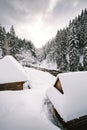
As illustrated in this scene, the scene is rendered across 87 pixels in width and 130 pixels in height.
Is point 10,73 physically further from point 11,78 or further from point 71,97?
point 71,97

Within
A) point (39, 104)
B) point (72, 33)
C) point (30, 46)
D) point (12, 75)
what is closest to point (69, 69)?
point (72, 33)

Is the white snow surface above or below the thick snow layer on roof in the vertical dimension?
below

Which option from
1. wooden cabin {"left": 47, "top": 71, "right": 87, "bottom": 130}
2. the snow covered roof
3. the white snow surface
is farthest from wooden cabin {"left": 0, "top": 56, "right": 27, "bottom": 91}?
wooden cabin {"left": 47, "top": 71, "right": 87, "bottom": 130}

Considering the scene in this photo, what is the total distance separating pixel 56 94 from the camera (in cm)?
1388

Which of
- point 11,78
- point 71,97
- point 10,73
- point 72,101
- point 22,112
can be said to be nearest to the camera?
point 72,101

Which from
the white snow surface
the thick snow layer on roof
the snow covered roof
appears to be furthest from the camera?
the snow covered roof

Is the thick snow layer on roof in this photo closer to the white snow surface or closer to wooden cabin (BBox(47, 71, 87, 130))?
wooden cabin (BBox(47, 71, 87, 130))

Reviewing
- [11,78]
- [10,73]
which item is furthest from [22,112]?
[10,73]

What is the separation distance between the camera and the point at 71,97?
39.4ft

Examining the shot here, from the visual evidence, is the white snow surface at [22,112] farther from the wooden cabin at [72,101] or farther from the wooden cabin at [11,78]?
the wooden cabin at [11,78]

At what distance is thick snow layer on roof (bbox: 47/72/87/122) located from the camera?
1129 cm

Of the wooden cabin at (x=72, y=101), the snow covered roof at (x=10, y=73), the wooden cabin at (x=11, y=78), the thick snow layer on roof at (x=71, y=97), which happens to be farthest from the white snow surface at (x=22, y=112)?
the snow covered roof at (x=10, y=73)

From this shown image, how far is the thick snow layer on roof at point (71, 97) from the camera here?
444 inches

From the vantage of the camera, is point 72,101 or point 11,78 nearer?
point 72,101
